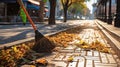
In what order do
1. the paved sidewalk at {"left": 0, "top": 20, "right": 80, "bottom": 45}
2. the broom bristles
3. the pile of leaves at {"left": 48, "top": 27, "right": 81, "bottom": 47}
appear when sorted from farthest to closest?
1. the paved sidewalk at {"left": 0, "top": 20, "right": 80, "bottom": 45}
2. the pile of leaves at {"left": 48, "top": 27, "right": 81, "bottom": 47}
3. the broom bristles

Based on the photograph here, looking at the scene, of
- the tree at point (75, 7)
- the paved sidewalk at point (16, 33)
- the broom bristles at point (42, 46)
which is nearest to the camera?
the broom bristles at point (42, 46)

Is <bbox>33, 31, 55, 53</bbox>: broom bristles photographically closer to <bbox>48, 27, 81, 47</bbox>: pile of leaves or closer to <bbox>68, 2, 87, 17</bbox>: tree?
<bbox>48, 27, 81, 47</bbox>: pile of leaves

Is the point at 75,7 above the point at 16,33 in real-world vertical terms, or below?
above

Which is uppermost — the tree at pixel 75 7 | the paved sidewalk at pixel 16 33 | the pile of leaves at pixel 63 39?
the tree at pixel 75 7

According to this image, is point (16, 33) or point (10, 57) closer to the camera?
point (10, 57)

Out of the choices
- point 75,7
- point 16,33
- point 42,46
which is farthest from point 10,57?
point 75,7

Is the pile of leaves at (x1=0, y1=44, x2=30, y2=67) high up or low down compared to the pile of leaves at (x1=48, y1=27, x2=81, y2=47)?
up

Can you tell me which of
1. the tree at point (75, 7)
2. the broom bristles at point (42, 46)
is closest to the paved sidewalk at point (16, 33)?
the broom bristles at point (42, 46)

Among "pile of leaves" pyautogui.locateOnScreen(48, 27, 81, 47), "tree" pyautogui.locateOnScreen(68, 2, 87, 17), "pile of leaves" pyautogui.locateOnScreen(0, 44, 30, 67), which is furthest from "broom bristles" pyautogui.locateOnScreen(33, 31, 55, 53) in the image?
"tree" pyautogui.locateOnScreen(68, 2, 87, 17)

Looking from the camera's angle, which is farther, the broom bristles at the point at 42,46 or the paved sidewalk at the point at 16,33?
the paved sidewalk at the point at 16,33

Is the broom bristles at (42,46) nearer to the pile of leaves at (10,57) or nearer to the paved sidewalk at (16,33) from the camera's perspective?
the pile of leaves at (10,57)

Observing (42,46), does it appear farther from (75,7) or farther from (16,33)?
(75,7)

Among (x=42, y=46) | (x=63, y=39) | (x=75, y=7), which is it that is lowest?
(x=63, y=39)

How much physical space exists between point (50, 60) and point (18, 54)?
71 cm
